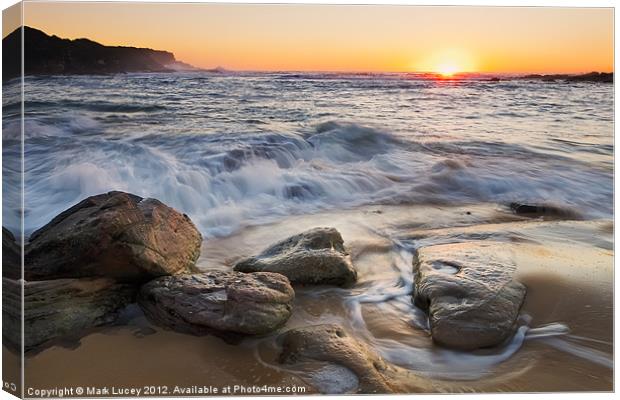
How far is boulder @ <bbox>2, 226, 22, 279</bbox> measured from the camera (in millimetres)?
3232

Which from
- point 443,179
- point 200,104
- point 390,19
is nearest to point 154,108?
point 200,104

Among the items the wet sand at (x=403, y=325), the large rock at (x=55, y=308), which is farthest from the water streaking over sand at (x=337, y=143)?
the large rock at (x=55, y=308)

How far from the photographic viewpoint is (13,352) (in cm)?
327

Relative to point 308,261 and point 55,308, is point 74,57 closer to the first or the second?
point 55,308

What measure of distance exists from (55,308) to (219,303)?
802mm

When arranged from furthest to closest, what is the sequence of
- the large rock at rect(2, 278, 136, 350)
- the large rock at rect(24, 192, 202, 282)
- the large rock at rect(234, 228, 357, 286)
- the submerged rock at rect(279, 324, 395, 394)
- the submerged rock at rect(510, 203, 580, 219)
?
the submerged rock at rect(510, 203, 580, 219)
the large rock at rect(234, 228, 357, 286)
the large rock at rect(24, 192, 202, 282)
the large rock at rect(2, 278, 136, 350)
the submerged rock at rect(279, 324, 395, 394)

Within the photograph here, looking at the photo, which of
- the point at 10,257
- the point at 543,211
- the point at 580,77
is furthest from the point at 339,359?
the point at 580,77

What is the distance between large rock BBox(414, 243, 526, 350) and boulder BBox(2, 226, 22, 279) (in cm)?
205

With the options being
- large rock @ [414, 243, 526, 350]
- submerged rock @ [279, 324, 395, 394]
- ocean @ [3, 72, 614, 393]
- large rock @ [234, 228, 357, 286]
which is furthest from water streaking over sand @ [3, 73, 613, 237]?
submerged rock @ [279, 324, 395, 394]

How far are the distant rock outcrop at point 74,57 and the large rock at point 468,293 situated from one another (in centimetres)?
181

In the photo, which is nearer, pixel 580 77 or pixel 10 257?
pixel 10 257

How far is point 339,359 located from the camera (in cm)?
312

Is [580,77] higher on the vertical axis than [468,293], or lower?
higher

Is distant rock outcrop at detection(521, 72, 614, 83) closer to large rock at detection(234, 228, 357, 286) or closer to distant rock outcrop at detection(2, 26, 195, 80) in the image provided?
large rock at detection(234, 228, 357, 286)
